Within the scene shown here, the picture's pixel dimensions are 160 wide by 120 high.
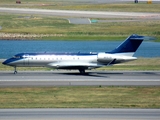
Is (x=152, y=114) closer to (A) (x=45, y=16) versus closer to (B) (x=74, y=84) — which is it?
(B) (x=74, y=84)

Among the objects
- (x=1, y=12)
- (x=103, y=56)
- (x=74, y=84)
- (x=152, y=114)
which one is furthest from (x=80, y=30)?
(x=152, y=114)

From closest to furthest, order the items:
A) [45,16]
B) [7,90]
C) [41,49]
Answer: [7,90], [41,49], [45,16]

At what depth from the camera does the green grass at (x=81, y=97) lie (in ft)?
141

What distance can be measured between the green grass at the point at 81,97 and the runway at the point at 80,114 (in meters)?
1.80

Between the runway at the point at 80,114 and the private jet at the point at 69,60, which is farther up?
the private jet at the point at 69,60

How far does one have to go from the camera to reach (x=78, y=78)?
194ft

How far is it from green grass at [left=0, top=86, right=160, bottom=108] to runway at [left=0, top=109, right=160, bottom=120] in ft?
5.91

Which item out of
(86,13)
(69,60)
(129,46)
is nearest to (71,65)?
(69,60)

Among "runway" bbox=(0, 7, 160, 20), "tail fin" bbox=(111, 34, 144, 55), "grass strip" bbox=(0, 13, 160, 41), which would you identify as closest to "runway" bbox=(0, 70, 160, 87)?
"tail fin" bbox=(111, 34, 144, 55)

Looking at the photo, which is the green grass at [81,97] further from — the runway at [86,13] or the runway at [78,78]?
the runway at [86,13]

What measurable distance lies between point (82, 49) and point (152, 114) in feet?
176

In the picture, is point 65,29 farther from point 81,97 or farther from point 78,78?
point 81,97

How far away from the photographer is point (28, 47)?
92.2m

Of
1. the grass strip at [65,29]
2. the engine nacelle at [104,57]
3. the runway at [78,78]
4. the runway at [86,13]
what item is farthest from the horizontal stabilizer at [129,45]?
the runway at [86,13]
